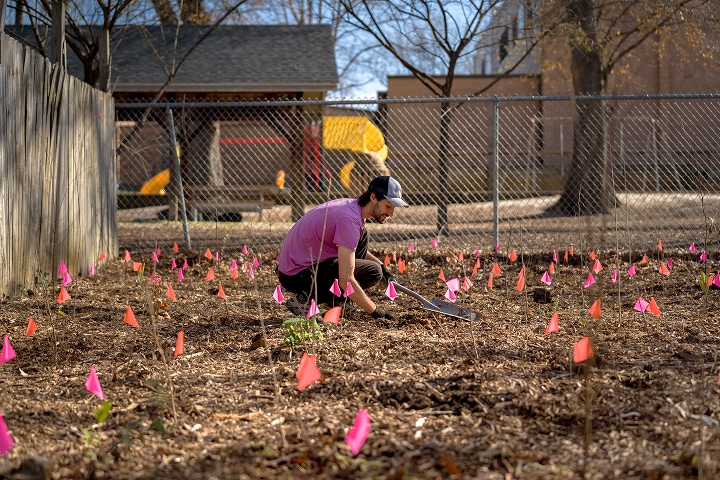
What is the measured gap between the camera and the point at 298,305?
5.11m

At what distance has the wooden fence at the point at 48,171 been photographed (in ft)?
19.8

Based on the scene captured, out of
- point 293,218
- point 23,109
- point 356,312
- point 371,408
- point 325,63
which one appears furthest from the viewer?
point 325,63

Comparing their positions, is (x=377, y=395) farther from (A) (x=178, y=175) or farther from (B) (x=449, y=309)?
(A) (x=178, y=175)

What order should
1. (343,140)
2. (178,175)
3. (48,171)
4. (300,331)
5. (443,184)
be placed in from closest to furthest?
(300,331), (48,171), (178,175), (443,184), (343,140)

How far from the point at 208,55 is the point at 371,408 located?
46.9 feet

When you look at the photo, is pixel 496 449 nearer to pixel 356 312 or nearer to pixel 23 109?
pixel 356 312

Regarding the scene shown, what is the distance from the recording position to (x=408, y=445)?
110 inches

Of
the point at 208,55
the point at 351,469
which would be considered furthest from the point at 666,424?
the point at 208,55

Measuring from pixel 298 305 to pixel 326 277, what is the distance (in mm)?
251

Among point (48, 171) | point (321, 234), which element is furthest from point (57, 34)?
point (321, 234)

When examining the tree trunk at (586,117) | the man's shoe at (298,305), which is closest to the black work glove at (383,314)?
the man's shoe at (298,305)

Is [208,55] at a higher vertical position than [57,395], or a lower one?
higher

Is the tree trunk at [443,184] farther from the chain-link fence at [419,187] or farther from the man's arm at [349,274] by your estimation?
the man's arm at [349,274]

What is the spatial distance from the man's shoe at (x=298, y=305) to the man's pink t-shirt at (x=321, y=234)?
0.17 m
